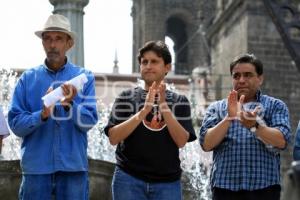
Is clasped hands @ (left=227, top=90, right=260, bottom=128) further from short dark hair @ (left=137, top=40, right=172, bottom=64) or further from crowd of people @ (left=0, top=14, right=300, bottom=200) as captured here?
short dark hair @ (left=137, top=40, right=172, bottom=64)

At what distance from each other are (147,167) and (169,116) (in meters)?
0.33

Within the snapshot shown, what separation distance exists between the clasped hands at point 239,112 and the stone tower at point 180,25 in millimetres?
41103

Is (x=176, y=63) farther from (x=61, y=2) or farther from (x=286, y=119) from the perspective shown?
(x=286, y=119)

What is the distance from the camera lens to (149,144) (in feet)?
Answer: 15.8

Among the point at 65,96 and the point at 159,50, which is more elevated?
the point at 159,50

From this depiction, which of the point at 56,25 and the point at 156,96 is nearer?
the point at 156,96

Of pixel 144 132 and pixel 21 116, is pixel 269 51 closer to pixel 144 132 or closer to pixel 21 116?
pixel 144 132

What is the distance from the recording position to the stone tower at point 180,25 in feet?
154

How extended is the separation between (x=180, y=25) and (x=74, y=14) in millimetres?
39881

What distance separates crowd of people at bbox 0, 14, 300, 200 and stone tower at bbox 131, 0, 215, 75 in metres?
40.9

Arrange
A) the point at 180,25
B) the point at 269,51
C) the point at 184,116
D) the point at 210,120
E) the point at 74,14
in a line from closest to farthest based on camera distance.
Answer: the point at 184,116 → the point at 210,120 → the point at 74,14 → the point at 269,51 → the point at 180,25

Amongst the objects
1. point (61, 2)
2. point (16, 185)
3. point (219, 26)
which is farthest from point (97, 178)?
point (219, 26)

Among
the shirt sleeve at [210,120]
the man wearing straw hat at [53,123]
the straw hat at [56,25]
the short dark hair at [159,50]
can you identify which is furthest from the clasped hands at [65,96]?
the shirt sleeve at [210,120]

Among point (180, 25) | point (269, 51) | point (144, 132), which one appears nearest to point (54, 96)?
point (144, 132)
